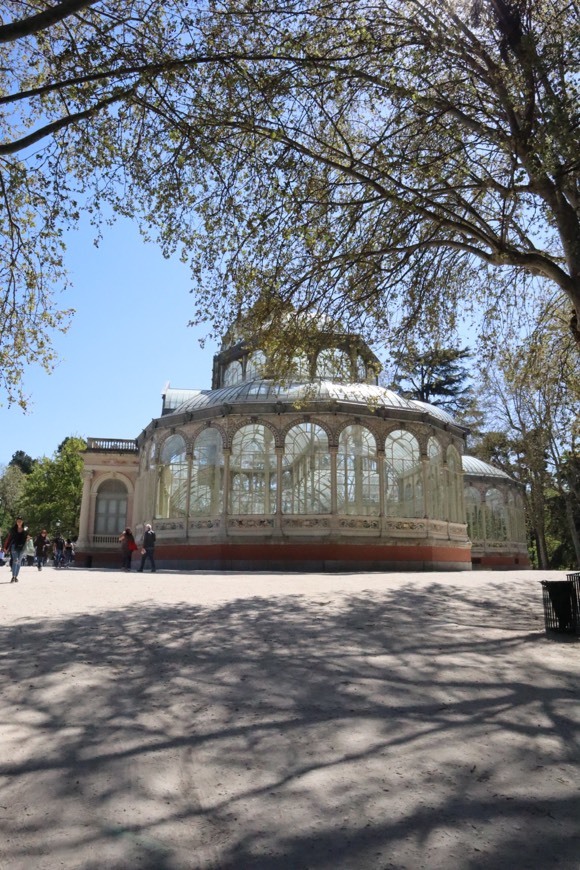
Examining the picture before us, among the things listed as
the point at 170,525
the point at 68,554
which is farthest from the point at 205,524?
the point at 68,554

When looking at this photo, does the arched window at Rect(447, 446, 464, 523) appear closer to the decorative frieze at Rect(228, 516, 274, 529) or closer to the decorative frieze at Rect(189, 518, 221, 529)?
the decorative frieze at Rect(228, 516, 274, 529)

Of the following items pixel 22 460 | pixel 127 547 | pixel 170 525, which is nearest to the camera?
pixel 127 547

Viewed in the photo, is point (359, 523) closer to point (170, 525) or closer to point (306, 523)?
point (306, 523)

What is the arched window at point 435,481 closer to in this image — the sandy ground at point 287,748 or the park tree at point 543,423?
the park tree at point 543,423

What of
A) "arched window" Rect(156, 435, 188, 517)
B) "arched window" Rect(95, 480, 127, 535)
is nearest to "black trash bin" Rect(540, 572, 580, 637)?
"arched window" Rect(156, 435, 188, 517)

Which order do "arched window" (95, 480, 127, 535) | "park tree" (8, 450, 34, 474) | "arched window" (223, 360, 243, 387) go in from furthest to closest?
"park tree" (8, 450, 34, 474) → "arched window" (95, 480, 127, 535) → "arched window" (223, 360, 243, 387)

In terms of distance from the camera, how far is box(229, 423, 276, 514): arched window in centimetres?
2425

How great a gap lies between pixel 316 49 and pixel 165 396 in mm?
32337

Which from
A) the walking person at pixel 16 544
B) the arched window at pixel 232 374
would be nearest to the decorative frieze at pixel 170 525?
the arched window at pixel 232 374

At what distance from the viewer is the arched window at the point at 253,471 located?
24250 millimetres

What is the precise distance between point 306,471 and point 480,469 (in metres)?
17.9

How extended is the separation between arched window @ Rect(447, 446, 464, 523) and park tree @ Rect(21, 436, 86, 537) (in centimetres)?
3385

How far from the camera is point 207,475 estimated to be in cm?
2527

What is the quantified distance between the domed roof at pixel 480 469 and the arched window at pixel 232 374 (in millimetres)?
15262
